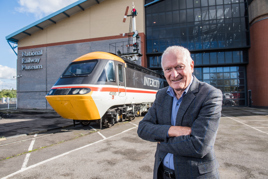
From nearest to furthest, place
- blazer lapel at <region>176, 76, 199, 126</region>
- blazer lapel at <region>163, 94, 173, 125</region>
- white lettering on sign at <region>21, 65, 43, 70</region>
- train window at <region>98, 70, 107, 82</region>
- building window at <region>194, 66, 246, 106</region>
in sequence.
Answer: blazer lapel at <region>176, 76, 199, 126</region>, blazer lapel at <region>163, 94, 173, 125</region>, train window at <region>98, 70, 107, 82</region>, building window at <region>194, 66, 246, 106</region>, white lettering on sign at <region>21, 65, 43, 70</region>

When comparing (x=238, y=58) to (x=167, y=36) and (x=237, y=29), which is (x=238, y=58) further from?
(x=167, y=36)

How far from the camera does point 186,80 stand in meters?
1.62

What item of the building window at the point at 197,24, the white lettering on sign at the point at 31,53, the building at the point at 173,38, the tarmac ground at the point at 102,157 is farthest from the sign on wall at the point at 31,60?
the tarmac ground at the point at 102,157

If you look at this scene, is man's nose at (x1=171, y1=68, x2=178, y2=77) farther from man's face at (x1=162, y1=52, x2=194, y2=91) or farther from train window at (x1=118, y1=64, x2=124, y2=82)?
train window at (x1=118, y1=64, x2=124, y2=82)

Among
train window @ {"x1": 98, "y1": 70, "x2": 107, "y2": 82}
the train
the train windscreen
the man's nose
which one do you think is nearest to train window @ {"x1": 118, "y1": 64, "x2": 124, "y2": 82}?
the train

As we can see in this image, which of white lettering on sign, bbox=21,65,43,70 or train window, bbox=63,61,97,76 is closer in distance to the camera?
train window, bbox=63,61,97,76

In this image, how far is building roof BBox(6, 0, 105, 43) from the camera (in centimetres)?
2170

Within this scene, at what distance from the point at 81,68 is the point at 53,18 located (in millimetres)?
19487

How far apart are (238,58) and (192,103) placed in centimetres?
2332

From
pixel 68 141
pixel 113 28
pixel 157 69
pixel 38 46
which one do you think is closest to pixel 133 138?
pixel 68 141

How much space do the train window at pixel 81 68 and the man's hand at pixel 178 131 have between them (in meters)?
6.07

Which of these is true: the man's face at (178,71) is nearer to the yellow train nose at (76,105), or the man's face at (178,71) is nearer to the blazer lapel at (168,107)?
the blazer lapel at (168,107)

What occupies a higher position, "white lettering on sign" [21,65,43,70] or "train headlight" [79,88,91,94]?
"white lettering on sign" [21,65,43,70]

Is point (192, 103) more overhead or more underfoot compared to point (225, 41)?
more underfoot
